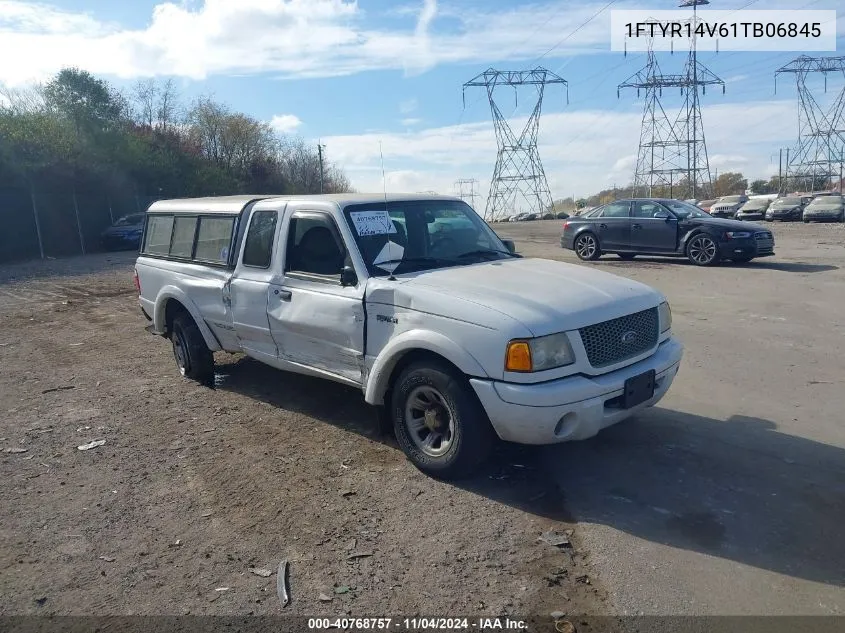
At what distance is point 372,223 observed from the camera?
17.0ft

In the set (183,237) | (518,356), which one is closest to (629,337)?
(518,356)

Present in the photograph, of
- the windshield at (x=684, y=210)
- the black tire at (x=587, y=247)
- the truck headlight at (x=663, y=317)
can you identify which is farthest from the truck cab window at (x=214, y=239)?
the black tire at (x=587, y=247)

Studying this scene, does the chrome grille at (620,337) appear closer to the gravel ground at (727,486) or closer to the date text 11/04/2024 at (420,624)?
the gravel ground at (727,486)

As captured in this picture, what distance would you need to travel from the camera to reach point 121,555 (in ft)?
12.4

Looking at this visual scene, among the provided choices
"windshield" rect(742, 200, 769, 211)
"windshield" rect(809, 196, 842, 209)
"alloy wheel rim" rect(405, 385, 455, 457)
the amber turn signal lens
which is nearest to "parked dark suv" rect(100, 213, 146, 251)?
"alloy wheel rim" rect(405, 385, 455, 457)

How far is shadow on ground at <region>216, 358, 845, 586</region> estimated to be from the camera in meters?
3.65

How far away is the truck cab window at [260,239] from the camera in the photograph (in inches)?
225

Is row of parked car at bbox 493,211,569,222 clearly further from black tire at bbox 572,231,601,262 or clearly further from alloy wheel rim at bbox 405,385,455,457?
alloy wheel rim at bbox 405,385,455,457

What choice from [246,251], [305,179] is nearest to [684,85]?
[305,179]

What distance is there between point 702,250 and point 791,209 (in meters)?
27.0

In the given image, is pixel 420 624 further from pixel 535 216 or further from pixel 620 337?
pixel 535 216

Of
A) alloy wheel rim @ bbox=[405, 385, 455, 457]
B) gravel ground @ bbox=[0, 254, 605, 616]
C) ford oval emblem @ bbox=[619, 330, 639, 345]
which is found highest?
ford oval emblem @ bbox=[619, 330, 639, 345]

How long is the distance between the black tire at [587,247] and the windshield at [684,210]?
202 centimetres

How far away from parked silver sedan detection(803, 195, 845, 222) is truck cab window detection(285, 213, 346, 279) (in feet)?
118
